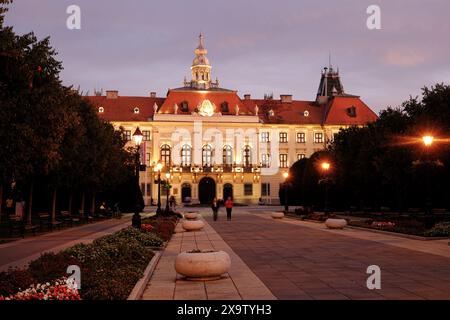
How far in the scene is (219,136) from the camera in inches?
3772

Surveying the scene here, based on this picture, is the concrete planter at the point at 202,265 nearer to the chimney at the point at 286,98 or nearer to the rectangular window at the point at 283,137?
the rectangular window at the point at 283,137

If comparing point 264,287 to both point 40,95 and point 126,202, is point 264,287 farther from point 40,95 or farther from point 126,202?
point 126,202

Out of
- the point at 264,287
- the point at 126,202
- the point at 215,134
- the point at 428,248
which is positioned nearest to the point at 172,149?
the point at 215,134

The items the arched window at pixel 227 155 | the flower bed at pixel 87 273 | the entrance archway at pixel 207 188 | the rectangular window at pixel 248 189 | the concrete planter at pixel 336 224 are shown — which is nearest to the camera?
the flower bed at pixel 87 273

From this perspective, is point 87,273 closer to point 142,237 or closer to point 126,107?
point 142,237

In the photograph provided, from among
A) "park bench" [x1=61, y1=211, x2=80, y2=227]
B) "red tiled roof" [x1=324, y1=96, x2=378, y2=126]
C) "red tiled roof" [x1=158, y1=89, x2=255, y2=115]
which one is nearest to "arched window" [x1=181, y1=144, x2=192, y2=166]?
"red tiled roof" [x1=158, y1=89, x2=255, y2=115]

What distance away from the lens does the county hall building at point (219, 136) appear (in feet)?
311

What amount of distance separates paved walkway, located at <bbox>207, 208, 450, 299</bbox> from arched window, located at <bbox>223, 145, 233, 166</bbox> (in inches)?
2821

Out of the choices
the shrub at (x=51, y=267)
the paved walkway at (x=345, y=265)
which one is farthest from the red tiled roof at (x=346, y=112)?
the shrub at (x=51, y=267)

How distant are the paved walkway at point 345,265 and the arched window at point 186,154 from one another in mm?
71665

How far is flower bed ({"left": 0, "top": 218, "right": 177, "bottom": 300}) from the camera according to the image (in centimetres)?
869

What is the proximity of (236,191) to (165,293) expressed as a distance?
3323 inches

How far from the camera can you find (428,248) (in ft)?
65.2

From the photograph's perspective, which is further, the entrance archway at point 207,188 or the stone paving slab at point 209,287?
the entrance archway at point 207,188
